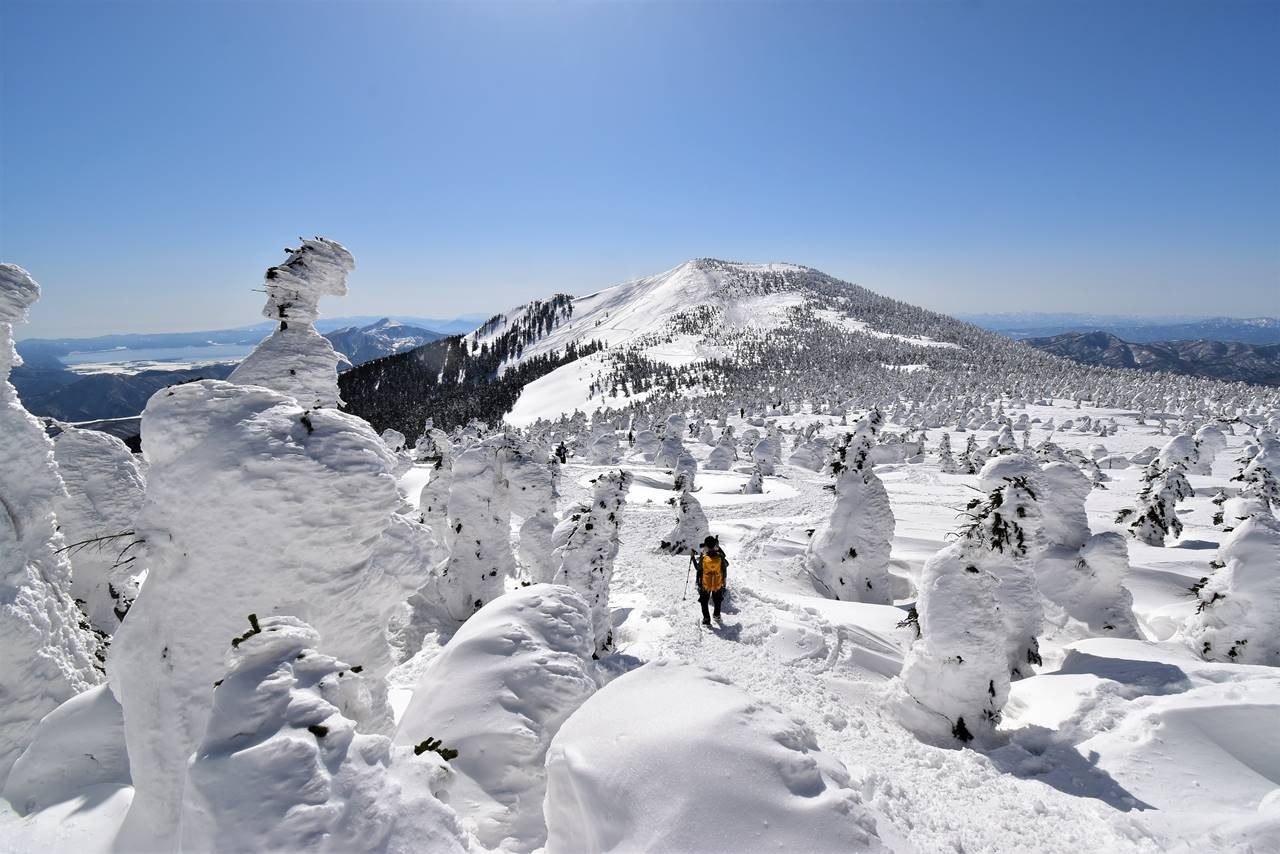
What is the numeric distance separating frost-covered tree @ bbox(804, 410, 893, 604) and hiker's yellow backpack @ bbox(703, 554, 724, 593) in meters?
5.81

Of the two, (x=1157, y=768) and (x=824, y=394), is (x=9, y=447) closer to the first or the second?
(x=1157, y=768)

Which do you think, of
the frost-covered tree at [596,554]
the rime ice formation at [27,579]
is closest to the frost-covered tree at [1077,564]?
the frost-covered tree at [596,554]

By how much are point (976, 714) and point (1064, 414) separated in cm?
7788

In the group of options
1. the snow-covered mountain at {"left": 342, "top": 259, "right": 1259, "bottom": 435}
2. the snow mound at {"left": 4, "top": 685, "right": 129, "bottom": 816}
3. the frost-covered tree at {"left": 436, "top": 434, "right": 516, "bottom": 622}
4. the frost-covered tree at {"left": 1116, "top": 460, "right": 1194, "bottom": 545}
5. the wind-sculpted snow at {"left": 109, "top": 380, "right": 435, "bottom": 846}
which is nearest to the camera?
the wind-sculpted snow at {"left": 109, "top": 380, "right": 435, "bottom": 846}

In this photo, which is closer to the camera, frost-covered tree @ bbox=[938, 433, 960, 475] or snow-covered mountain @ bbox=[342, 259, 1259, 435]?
frost-covered tree @ bbox=[938, 433, 960, 475]

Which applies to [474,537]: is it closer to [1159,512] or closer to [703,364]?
[1159,512]

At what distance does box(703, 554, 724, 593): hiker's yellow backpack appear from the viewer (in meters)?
11.0

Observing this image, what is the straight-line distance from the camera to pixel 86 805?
4934 mm

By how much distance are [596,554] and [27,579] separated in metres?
8.27

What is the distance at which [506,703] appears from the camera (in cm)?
517

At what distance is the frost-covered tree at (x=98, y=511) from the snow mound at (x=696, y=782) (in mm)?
11515

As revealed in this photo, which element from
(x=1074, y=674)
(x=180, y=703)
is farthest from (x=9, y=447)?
(x=1074, y=674)

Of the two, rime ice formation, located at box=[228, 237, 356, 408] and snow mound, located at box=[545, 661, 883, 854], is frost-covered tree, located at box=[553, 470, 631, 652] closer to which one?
rime ice formation, located at box=[228, 237, 356, 408]

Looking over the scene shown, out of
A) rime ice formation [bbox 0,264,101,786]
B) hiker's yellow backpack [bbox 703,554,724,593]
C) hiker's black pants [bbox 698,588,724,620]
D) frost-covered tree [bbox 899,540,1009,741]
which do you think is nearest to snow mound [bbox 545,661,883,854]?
frost-covered tree [bbox 899,540,1009,741]
